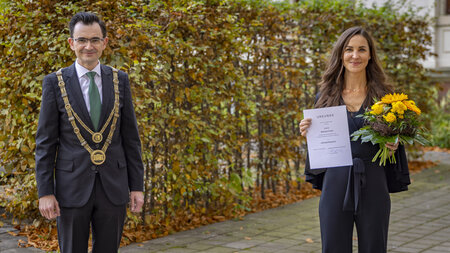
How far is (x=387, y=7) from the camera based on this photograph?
1127 centimetres

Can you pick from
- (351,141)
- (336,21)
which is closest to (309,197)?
(336,21)

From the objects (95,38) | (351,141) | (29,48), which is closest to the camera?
(95,38)

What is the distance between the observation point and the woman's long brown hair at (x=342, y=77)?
14.0ft

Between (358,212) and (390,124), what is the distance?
59cm

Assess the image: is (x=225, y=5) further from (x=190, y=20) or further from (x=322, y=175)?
(x=322, y=175)

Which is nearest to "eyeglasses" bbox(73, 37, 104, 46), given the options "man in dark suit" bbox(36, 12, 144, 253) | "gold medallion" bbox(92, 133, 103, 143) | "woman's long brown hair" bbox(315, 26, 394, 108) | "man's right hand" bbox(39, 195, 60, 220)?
"man in dark suit" bbox(36, 12, 144, 253)

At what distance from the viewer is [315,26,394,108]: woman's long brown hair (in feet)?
14.0

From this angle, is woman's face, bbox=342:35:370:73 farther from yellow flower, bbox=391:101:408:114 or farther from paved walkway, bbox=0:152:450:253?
paved walkway, bbox=0:152:450:253

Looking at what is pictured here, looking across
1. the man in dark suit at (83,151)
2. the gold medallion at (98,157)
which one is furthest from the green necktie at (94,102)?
the gold medallion at (98,157)

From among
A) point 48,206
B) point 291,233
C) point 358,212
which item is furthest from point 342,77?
point 291,233

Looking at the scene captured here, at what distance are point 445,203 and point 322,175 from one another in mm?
4807

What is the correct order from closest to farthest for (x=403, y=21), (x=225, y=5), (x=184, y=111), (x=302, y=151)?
(x=184, y=111)
(x=225, y=5)
(x=302, y=151)
(x=403, y=21)

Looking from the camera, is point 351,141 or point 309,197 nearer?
point 351,141

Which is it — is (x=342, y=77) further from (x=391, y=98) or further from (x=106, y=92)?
(x=106, y=92)
